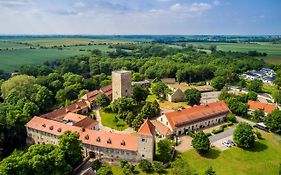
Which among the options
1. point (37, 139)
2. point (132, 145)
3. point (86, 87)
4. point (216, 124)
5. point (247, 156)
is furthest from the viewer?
point (86, 87)

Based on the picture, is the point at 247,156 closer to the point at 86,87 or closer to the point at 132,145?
the point at 132,145

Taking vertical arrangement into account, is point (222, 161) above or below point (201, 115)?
below

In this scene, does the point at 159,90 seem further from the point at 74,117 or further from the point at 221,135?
the point at 74,117

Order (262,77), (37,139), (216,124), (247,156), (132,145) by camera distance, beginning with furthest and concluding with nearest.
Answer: (262,77), (216,124), (37,139), (247,156), (132,145)

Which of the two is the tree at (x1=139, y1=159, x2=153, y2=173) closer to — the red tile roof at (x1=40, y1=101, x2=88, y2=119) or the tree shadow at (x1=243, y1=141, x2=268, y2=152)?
the tree shadow at (x1=243, y1=141, x2=268, y2=152)

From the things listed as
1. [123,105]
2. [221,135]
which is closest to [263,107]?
[221,135]

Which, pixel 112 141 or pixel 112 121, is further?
pixel 112 121

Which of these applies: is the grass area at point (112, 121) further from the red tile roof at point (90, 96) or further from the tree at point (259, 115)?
the tree at point (259, 115)

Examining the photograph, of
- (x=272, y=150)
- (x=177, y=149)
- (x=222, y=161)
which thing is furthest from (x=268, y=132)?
(x=177, y=149)
